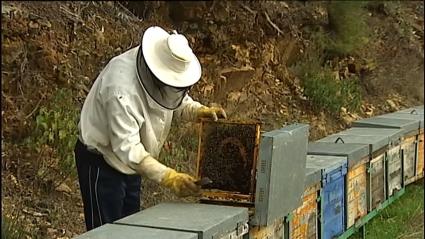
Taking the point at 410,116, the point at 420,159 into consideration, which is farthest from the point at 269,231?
the point at 410,116

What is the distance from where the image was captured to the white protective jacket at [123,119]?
329cm

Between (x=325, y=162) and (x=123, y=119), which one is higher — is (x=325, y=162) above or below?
below

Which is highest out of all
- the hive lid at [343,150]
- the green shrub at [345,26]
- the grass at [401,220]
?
the green shrub at [345,26]

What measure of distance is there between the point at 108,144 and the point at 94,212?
37 cm

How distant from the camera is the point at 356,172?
495 cm

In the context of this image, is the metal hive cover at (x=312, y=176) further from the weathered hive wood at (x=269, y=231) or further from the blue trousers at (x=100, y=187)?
the blue trousers at (x=100, y=187)

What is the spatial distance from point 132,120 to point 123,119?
0.04 m

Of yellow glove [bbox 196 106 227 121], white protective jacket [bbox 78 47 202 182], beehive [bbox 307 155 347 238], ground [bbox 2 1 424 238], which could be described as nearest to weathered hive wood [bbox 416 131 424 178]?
ground [bbox 2 1 424 238]

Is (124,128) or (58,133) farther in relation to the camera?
(58,133)

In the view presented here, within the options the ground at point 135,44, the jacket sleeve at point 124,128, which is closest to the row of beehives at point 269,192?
the jacket sleeve at point 124,128

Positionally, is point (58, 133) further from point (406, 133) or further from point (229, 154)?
point (406, 133)

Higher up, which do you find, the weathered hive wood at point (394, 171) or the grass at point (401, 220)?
the weathered hive wood at point (394, 171)

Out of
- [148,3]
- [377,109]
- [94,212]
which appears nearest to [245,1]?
[148,3]

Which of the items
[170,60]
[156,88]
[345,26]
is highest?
[345,26]
